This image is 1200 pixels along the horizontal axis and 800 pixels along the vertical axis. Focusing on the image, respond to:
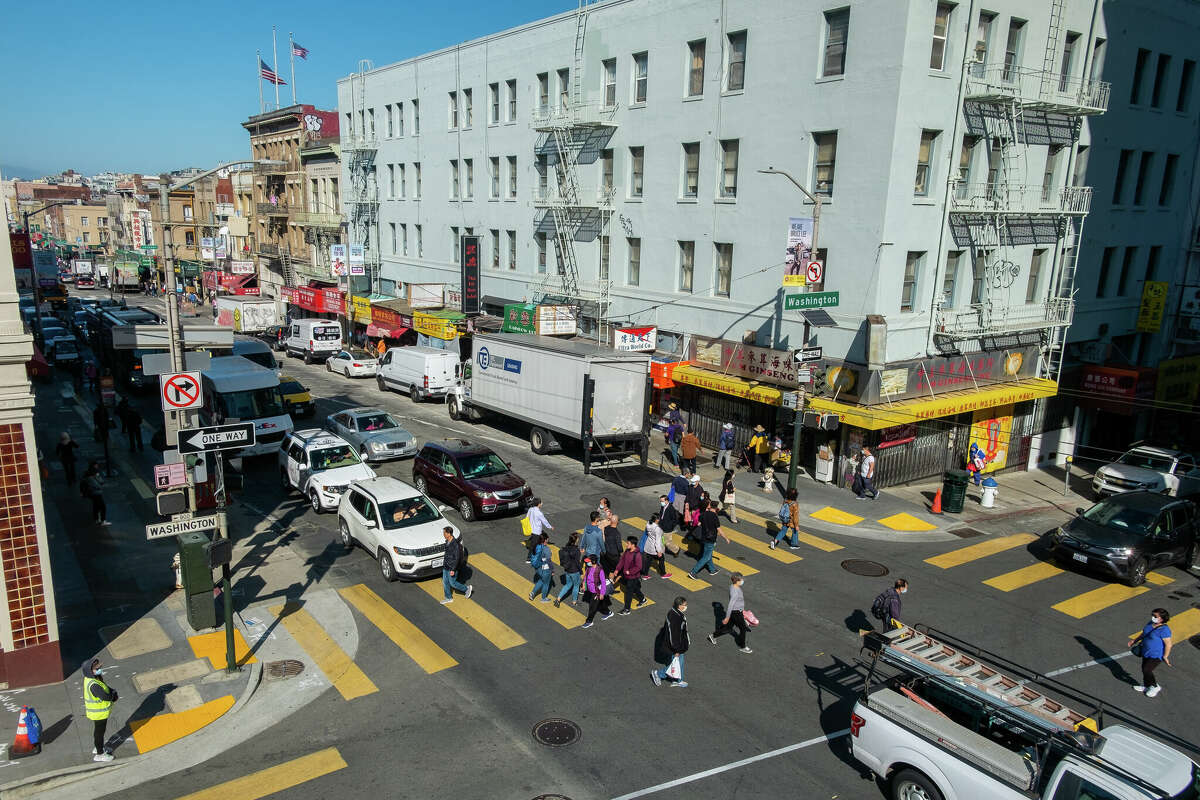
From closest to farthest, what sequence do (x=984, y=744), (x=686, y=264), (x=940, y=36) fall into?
(x=984, y=744), (x=940, y=36), (x=686, y=264)

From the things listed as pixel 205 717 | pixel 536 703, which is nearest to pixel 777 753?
pixel 536 703

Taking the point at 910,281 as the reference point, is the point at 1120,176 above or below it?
above

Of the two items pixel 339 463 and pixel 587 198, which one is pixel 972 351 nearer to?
pixel 587 198

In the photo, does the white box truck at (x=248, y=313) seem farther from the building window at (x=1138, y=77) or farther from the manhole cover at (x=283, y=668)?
the building window at (x=1138, y=77)

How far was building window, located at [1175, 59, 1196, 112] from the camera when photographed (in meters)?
29.5

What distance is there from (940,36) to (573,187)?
611 inches

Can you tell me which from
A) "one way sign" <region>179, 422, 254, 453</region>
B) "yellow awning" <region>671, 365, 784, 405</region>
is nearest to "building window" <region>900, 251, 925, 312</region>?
"yellow awning" <region>671, 365, 784, 405</region>

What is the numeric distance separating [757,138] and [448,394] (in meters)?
16.0

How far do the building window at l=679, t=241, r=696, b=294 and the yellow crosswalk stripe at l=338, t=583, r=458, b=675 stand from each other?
57.2 feet

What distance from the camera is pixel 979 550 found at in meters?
19.8

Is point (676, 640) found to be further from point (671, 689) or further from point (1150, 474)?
point (1150, 474)

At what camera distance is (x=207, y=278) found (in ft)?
269

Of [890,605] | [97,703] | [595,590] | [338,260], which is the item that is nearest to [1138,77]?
[890,605]

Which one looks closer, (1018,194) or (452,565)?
(452,565)
